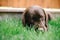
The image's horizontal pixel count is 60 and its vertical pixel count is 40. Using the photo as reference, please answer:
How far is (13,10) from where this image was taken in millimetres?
5320

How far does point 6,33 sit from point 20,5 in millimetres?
1962

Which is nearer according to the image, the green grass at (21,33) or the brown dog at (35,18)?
the green grass at (21,33)

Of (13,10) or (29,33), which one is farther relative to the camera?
(13,10)

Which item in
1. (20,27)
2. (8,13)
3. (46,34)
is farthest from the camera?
(8,13)

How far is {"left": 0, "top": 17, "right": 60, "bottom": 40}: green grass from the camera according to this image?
3.77 meters

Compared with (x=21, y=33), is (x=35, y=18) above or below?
above

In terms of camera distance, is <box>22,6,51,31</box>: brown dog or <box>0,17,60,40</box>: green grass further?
<box>22,6,51,31</box>: brown dog

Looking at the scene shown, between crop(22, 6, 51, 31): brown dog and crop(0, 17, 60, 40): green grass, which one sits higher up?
crop(22, 6, 51, 31): brown dog

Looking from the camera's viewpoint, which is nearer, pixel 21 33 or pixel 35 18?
pixel 21 33

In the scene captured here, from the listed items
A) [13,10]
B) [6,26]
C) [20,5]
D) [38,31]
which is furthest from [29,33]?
[20,5]

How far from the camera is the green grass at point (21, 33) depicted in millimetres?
3768

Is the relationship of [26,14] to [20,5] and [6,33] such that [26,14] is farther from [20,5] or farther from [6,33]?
[20,5]

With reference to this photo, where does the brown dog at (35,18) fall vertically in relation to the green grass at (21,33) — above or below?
above

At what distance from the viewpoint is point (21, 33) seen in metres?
3.99
